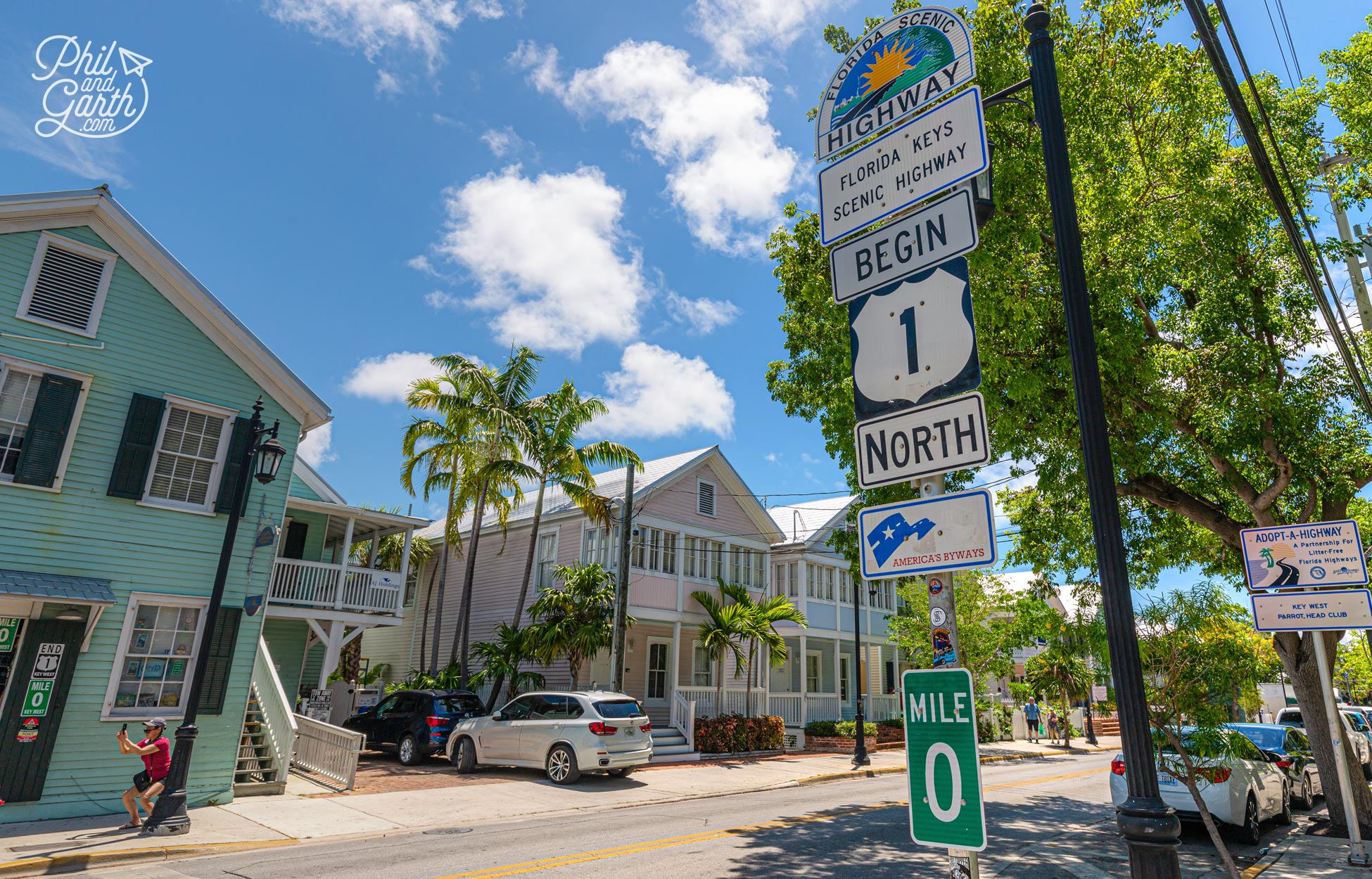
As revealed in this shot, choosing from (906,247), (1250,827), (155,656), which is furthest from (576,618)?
(906,247)

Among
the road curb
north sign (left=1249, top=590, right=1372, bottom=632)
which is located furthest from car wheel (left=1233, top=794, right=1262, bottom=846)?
the road curb

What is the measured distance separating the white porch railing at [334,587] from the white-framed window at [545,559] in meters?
5.92

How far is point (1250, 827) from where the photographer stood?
435 inches

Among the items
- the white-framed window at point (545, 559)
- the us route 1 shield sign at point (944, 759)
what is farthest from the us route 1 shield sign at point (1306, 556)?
the white-framed window at point (545, 559)

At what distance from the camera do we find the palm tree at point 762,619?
2323 cm

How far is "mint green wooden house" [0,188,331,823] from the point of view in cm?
1165

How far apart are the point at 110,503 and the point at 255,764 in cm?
554

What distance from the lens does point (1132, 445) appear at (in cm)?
1155

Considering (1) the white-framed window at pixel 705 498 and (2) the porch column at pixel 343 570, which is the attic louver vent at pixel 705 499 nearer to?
(1) the white-framed window at pixel 705 498

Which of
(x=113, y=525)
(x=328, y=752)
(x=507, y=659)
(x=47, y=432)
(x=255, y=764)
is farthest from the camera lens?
(x=507, y=659)

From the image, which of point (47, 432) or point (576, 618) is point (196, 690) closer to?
point (47, 432)

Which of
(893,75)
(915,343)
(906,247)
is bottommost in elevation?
(915,343)

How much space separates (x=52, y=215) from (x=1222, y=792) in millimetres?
19729

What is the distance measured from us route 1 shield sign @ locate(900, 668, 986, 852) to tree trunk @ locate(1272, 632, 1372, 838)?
37.5 feet
